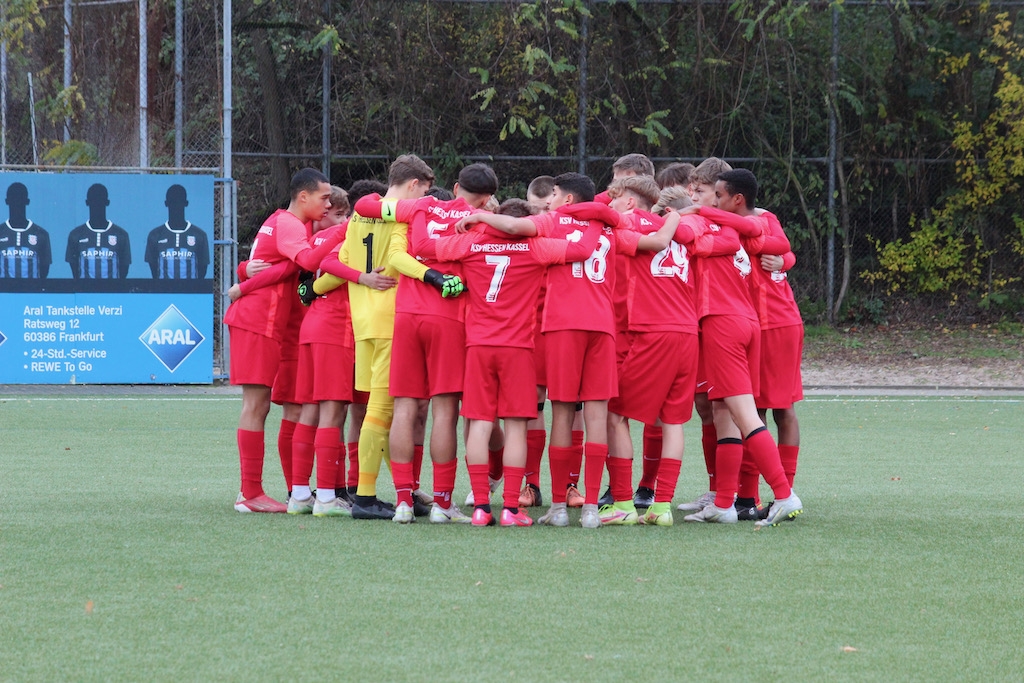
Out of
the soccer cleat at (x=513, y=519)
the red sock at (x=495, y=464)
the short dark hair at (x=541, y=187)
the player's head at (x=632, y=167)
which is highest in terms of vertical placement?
the player's head at (x=632, y=167)

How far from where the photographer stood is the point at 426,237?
6387 millimetres

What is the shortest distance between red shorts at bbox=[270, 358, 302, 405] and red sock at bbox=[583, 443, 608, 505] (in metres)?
1.80

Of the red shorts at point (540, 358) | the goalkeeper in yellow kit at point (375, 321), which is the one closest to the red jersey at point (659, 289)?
the red shorts at point (540, 358)

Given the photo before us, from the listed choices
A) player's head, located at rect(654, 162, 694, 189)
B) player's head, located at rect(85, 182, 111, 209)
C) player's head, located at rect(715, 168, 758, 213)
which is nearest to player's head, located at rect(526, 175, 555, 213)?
player's head, located at rect(654, 162, 694, 189)

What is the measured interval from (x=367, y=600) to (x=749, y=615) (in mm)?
1430

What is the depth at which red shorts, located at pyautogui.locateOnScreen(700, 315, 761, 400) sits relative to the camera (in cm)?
645

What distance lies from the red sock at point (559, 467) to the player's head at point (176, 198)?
988 cm

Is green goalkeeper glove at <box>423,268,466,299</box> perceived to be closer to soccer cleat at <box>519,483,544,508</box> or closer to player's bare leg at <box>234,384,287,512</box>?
player's bare leg at <box>234,384,287,512</box>

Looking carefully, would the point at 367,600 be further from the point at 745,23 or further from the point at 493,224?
the point at 745,23

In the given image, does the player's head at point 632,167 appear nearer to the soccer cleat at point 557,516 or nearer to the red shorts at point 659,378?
the red shorts at point 659,378

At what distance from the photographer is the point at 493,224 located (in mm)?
6180

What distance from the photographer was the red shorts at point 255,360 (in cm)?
686

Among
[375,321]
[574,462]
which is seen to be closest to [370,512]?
[375,321]

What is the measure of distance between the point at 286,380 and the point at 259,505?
28.9 inches
